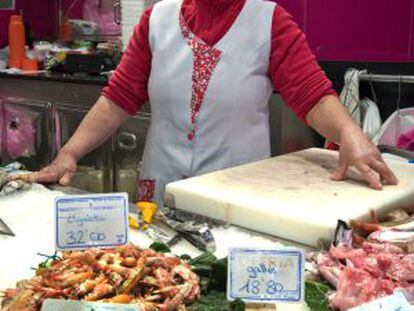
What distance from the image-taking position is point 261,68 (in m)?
2.03

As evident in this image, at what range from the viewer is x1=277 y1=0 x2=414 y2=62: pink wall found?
2.99 m

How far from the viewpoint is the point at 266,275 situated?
1.00 m

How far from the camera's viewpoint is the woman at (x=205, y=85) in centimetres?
195

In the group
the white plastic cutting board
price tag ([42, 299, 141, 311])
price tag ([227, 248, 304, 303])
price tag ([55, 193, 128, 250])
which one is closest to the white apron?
the white plastic cutting board

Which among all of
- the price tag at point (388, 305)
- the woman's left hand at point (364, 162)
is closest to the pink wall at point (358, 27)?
the woman's left hand at point (364, 162)

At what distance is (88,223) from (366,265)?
1.72 feet

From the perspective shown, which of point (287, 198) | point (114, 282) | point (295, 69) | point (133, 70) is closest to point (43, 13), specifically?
point (133, 70)

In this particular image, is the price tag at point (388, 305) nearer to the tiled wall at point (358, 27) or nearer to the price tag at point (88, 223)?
the price tag at point (88, 223)

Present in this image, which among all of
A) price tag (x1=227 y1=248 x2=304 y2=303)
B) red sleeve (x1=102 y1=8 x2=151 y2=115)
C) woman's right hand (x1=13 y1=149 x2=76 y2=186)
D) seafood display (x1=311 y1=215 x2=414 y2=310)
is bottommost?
woman's right hand (x1=13 y1=149 x2=76 y2=186)

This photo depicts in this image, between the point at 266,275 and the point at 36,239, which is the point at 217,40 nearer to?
the point at 36,239

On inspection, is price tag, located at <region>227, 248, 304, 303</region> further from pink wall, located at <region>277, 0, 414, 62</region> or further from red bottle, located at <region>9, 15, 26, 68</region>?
red bottle, located at <region>9, 15, 26, 68</region>

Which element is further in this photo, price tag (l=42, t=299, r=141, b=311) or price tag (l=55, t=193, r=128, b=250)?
price tag (l=55, t=193, r=128, b=250)

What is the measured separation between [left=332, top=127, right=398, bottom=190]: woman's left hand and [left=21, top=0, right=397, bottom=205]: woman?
0.67 ft

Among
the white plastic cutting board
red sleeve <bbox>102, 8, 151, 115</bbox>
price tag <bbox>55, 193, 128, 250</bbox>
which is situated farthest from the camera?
red sleeve <bbox>102, 8, 151, 115</bbox>
